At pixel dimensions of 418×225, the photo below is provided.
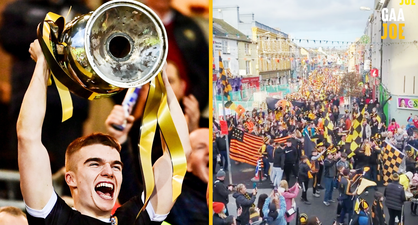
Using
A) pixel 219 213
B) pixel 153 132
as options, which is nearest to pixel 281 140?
pixel 219 213

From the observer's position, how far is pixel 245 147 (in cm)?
334

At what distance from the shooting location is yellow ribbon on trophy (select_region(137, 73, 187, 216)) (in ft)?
8.56

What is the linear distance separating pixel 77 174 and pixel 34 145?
11.2 inches

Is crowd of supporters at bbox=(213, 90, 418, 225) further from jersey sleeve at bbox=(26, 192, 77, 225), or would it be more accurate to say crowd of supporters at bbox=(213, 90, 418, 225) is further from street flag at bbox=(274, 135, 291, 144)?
jersey sleeve at bbox=(26, 192, 77, 225)

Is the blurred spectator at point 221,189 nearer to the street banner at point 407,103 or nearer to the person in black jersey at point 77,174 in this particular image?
the person in black jersey at point 77,174

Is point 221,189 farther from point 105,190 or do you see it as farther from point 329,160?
point 105,190

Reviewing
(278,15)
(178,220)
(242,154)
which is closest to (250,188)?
(242,154)

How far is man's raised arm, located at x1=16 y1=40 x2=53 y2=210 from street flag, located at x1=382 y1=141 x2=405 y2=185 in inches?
96.1

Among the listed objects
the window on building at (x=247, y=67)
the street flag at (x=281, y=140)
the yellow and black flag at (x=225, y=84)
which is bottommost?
the street flag at (x=281, y=140)

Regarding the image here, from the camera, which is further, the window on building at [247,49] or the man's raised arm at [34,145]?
the window on building at [247,49]

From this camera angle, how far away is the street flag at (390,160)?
3.43 m

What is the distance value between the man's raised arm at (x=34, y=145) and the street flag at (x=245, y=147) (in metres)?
1.36

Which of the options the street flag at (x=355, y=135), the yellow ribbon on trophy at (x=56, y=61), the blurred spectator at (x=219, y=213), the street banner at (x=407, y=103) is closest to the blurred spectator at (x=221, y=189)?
the blurred spectator at (x=219, y=213)

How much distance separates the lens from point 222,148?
327cm
